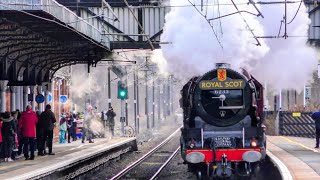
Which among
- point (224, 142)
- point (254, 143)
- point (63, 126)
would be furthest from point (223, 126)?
point (63, 126)

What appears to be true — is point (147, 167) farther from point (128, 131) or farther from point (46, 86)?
point (128, 131)

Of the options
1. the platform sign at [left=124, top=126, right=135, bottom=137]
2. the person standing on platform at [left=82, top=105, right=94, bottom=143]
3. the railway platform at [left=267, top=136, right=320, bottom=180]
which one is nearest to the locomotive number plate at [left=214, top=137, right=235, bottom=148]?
the railway platform at [left=267, top=136, right=320, bottom=180]

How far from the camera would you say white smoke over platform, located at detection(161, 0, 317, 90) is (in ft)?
46.5

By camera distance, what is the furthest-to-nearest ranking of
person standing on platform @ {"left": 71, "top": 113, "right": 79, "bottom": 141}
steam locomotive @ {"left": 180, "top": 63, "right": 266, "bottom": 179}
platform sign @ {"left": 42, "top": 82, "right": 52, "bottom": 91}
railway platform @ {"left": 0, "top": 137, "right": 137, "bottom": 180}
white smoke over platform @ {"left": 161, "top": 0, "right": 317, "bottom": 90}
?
person standing on platform @ {"left": 71, "top": 113, "right": 79, "bottom": 141}
platform sign @ {"left": 42, "top": 82, "right": 52, "bottom": 91}
white smoke over platform @ {"left": 161, "top": 0, "right": 317, "bottom": 90}
steam locomotive @ {"left": 180, "top": 63, "right": 266, "bottom": 179}
railway platform @ {"left": 0, "top": 137, "right": 137, "bottom": 180}

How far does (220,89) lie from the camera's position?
12.7 meters

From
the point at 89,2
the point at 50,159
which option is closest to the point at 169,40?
the point at 50,159

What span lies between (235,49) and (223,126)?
2267 mm

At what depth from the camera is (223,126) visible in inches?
501

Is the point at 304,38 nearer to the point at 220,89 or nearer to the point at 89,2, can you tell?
the point at 220,89

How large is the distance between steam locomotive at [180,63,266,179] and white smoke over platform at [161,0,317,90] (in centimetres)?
111

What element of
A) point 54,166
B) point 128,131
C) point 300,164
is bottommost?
point 128,131

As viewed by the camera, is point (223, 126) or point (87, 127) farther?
point (87, 127)

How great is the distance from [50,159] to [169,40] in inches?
166

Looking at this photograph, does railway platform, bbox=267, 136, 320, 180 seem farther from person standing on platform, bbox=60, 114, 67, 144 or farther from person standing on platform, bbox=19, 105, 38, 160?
person standing on platform, bbox=60, 114, 67, 144
